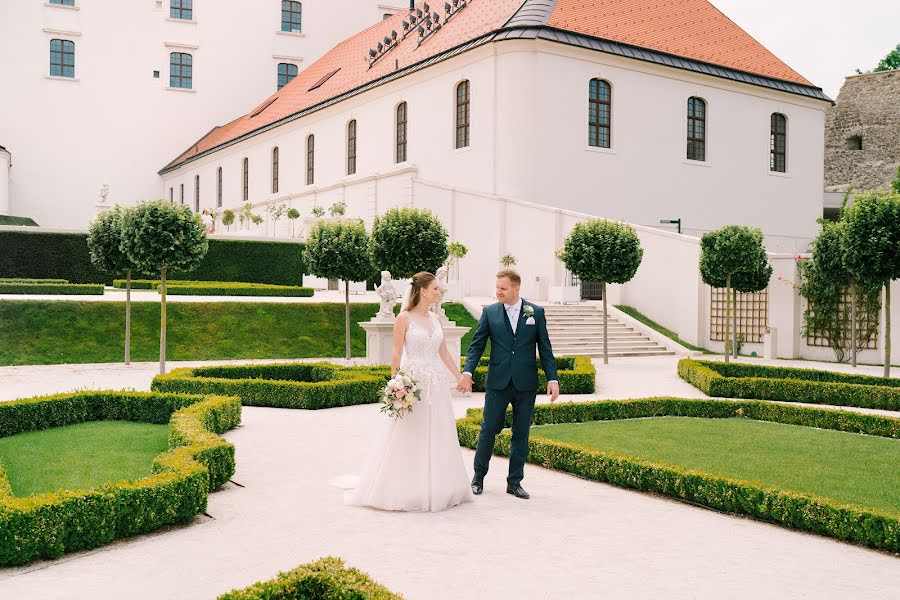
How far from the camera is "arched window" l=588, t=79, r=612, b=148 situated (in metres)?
32.7

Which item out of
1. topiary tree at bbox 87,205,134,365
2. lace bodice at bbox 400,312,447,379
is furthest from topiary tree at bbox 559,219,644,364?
lace bodice at bbox 400,312,447,379

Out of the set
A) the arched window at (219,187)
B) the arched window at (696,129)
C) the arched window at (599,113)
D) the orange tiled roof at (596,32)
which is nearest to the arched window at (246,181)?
the arched window at (219,187)

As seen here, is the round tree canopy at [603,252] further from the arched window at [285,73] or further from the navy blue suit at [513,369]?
the arched window at [285,73]

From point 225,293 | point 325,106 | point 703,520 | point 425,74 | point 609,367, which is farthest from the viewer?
point 325,106

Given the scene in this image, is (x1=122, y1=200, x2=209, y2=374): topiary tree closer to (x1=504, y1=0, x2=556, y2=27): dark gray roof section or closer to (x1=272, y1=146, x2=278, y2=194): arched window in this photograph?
(x1=504, y1=0, x2=556, y2=27): dark gray roof section

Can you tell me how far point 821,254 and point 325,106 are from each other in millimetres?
28239

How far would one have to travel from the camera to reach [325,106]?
4269cm

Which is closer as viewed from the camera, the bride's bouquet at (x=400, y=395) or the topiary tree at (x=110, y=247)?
the bride's bouquet at (x=400, y=395)

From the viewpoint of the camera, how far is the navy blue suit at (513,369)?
7297 mm

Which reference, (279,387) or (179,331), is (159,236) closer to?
(279,387)

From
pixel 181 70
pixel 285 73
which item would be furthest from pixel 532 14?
pixel 181 70

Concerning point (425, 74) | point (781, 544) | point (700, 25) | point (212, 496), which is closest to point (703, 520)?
point (781, 544)

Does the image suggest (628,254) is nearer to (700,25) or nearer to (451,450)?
(451,450)

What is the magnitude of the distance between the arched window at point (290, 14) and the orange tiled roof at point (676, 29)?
30.4 metres
